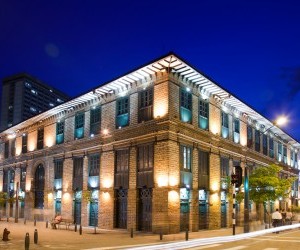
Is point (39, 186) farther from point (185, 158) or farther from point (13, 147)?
point (185, 158)

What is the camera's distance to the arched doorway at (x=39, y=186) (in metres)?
39.3

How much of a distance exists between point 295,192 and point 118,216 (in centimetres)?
3252

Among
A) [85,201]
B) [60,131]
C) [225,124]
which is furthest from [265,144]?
[60,131]

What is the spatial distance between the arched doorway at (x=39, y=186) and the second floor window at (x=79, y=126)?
6972mm

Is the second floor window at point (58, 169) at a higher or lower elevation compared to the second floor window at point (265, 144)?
lower

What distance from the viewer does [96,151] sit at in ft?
107

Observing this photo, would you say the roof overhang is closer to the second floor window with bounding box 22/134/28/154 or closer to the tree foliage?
the second floor window with bounding box 22/134/28/154

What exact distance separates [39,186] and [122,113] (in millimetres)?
14591

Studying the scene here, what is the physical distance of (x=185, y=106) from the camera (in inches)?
1139

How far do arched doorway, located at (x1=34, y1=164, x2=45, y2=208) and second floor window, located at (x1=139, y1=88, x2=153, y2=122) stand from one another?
15.6 meters

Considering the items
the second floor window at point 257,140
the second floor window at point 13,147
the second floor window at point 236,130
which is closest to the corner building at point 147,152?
the second floor window at point 236,130

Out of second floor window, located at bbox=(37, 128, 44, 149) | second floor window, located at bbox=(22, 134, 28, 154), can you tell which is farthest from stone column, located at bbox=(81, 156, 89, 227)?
second floor window, located at bbox=(22, 134, 28, 154)

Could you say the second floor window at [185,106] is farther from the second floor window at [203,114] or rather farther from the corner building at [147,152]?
the second floor window at [203,114]

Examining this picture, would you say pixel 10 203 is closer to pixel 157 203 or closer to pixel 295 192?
pixel 157 203
